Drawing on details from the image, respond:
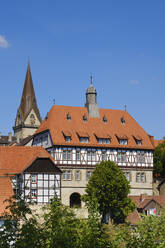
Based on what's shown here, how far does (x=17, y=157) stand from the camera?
5584 cm

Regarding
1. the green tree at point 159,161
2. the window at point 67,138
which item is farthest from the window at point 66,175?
the green tree at point 159,161

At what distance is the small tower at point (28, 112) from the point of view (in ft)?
378

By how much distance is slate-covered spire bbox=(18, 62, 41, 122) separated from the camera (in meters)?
115

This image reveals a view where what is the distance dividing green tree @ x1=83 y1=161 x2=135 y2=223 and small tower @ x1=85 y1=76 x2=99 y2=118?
40.8 ft

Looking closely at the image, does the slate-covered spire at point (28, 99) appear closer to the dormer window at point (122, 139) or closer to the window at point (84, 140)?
the dormer window at point (122, 139)

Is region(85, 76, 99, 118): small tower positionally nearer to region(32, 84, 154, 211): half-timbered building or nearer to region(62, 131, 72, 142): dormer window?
region(32, 84, 154, 211): half-timbered building

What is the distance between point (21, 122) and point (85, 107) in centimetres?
4988

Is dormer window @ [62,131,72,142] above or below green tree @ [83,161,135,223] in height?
above

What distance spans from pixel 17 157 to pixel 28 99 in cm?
6068

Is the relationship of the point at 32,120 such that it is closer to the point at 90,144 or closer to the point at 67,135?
the point at 90,144

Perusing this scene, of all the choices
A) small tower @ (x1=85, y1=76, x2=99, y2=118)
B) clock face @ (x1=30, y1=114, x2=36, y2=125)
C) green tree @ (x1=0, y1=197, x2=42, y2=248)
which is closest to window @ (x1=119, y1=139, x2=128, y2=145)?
small tower @ (x1=85, y1=76, x2=99, y2=118)

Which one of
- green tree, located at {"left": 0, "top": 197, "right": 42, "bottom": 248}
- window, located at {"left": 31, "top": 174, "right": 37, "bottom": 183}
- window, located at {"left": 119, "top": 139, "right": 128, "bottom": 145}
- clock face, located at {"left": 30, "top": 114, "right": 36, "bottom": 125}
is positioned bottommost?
green tree, located at {"left": 0, "top": 197, "right": 42, "bottom": 248}

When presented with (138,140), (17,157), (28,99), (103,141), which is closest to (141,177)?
(138,140)

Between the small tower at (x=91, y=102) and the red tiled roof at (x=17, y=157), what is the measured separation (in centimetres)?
1238
